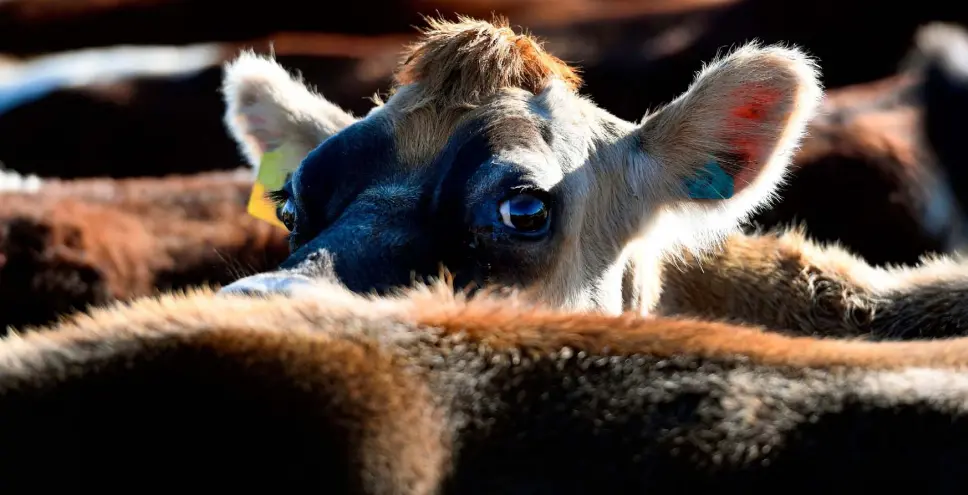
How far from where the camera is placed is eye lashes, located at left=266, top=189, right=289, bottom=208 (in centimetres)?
241

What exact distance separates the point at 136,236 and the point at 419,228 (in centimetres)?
196

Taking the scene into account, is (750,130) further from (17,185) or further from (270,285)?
(17,185)

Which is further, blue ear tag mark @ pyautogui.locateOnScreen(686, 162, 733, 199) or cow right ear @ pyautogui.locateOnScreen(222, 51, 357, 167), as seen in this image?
cow right ear @ pyautogui.locateOnScreen(222, 51, 357, 167)

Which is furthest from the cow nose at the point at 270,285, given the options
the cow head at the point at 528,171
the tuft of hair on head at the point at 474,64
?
the tuft of hair on head at the point at 474,64

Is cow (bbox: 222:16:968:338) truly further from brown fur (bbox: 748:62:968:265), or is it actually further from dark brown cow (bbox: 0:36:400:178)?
dark brown cow (bbox: 0:36:400:178)

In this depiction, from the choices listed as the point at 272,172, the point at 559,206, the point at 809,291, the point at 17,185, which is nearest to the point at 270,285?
the point at 559,206

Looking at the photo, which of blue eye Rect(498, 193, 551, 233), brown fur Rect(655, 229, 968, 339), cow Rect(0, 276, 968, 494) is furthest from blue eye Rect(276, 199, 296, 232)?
cow Rect(0, 276, 968, 494)

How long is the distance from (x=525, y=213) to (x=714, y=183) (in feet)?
1.61

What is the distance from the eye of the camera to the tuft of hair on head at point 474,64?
226 centimetres

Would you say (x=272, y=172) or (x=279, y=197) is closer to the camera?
(x=279, y=197)

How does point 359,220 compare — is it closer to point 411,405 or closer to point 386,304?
point 386,304

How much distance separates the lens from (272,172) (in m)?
2.76

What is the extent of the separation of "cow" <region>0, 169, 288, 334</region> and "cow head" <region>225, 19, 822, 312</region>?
1170 mm

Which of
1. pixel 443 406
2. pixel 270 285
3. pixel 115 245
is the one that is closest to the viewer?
pixel 443 406
